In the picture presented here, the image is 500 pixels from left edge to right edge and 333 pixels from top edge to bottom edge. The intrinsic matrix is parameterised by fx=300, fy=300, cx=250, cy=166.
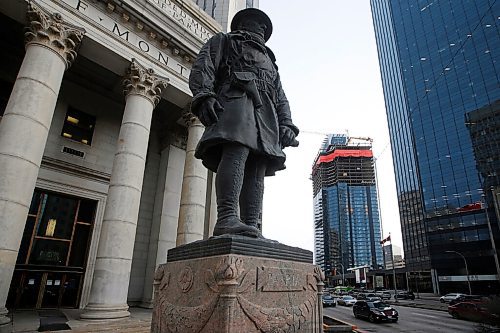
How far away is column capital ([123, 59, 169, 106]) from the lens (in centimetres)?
1342

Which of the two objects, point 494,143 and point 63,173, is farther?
point 494,143

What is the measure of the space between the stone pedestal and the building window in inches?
604

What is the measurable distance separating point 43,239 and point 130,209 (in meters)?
5.83

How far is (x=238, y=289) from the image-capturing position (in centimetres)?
245

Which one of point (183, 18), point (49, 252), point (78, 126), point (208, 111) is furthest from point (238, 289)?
point (183, 18)

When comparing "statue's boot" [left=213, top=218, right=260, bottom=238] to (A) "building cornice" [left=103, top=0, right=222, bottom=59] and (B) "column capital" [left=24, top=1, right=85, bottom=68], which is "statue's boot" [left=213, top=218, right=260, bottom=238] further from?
(A) "building cornice" [left=103, top=0, right=222, bottom=59]

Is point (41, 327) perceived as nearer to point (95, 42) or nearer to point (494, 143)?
point (95, 42)

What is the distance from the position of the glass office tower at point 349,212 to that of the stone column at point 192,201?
366ft

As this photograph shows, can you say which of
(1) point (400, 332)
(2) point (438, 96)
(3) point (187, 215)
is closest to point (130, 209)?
(3) point (187, 215)

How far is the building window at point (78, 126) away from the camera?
1580 cm

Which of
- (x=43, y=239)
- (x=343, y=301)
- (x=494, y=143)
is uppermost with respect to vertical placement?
(x=494, y=143)

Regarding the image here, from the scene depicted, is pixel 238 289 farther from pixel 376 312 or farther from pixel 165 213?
pixel 376 312

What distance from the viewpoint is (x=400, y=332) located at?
1711 centimetres

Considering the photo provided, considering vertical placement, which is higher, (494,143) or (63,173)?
(494,143)
